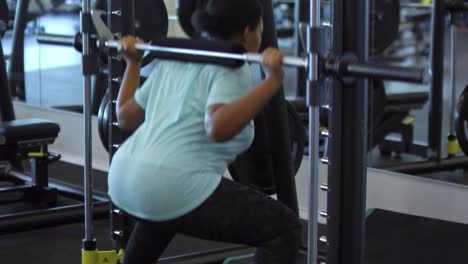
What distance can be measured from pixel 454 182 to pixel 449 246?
17.7 inches

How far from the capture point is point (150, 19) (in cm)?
368

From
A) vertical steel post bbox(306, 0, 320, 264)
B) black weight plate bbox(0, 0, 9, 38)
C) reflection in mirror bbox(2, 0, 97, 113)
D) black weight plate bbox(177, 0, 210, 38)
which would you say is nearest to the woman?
vertical steel post bbox(306, 0, 320, 264)

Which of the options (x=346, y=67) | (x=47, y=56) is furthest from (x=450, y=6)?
(x=47, y=56)

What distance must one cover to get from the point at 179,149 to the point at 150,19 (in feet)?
A: 4.73

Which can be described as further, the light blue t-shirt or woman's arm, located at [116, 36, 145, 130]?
woman's arm, located at [116, 36, 145, 130]

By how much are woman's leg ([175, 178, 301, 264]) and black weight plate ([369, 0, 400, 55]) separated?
1.96 meters

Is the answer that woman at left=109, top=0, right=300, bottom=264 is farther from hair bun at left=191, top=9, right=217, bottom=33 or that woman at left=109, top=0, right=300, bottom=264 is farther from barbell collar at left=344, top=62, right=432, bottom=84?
barbell collar at left=344, top=62, right=432, bottom=84

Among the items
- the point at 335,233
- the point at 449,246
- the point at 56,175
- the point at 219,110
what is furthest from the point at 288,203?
the point at 56,175

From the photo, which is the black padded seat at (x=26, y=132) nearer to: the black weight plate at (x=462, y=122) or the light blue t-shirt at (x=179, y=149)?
the black weight plate at (x=462, y=122)

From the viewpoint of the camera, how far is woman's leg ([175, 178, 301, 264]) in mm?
2396

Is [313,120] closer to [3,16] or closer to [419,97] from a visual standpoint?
[419,97]

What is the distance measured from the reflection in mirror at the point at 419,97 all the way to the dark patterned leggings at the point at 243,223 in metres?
1.81

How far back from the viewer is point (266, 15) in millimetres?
3586

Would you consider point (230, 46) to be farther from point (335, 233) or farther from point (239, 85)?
point (335, 233)
